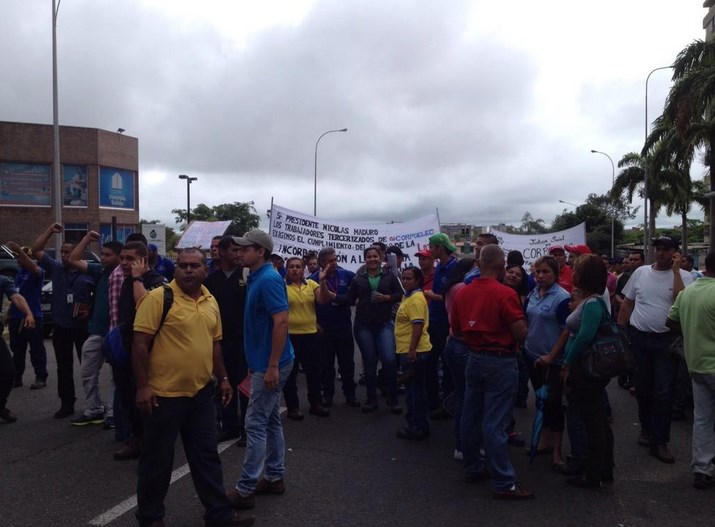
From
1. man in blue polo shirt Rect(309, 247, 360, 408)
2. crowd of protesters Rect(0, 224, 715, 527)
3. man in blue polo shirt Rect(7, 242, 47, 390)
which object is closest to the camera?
crowd of protesters Rect(0, 224, 715, 527)

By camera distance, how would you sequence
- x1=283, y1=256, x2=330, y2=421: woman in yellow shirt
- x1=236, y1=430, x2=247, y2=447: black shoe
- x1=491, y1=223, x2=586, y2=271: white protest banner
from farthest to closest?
x1=491, y1=223, x2=586, y2=271: white protest banner
x1=283, y1=256, x2=330, y2=421: woman in yellow shirt
x1=236, y1=430, x2=247, y2=447: black shoe

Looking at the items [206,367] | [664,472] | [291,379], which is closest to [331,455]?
[291,379]

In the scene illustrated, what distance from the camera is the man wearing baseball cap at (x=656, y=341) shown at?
5.42 m

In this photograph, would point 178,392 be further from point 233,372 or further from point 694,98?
point 694,98

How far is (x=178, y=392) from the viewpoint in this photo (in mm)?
3814

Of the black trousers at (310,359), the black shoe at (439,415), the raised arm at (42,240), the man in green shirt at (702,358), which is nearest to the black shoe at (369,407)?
the black trousers at (310,359)

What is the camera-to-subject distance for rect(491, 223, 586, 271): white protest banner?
43.5ft

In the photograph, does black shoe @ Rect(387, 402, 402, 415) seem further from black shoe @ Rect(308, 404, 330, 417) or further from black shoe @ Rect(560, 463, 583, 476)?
black shoe @ Rect(560, 463, 583, 476)

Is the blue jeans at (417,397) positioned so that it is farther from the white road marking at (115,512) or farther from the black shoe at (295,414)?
the white road marking at (115,512)

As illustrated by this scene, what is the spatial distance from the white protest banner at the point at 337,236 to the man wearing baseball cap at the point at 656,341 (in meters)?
5.74

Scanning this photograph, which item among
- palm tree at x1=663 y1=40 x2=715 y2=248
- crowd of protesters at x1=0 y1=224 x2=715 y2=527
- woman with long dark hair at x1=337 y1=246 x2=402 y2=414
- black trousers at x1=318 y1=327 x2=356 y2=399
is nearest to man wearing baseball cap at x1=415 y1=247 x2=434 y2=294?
crowd of protesters at x1=0 y1=224 x2=715 y2=527

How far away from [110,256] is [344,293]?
2.64m

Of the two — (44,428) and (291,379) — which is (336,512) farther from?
(44,428)

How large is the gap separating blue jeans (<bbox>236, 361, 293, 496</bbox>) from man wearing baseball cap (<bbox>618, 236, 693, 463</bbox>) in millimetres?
3182
